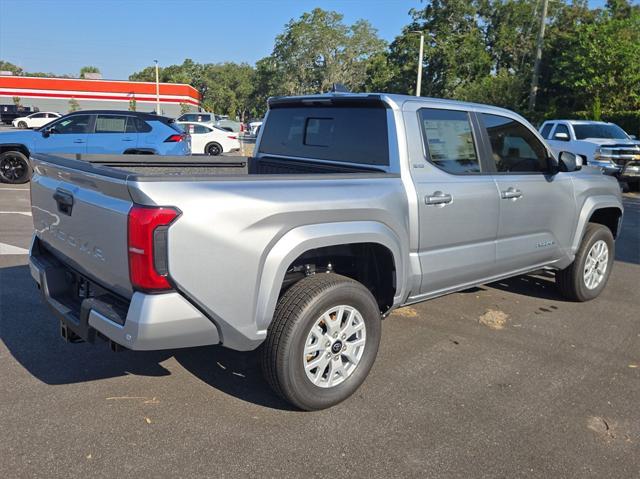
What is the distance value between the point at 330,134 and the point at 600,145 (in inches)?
493

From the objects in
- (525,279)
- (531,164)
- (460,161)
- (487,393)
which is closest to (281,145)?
(460,161)

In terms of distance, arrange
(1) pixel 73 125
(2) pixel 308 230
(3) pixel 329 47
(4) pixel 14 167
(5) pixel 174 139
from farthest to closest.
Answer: (3) pixel 329 47
(5) pixel 174 139
(4) pixel 14 167
(1) pixel 73 125
(2) pixel 308 230

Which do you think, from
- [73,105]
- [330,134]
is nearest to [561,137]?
[330,134]

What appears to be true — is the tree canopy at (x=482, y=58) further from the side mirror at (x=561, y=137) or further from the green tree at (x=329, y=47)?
the side mirror at (x=561, y=137)

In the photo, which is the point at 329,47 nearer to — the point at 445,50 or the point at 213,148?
the point at 445,50

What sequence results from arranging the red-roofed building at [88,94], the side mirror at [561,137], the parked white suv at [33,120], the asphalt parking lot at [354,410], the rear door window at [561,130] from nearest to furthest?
the asphalt parking lot at [354,410] < the side mirror at [561,137] < the rear door window at [561,130] < the parked white suv at [33,120] < the red-roofed building at [88,94]

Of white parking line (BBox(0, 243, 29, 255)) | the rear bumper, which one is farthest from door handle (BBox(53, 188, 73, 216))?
white parking line (BBox(0, 243, 29, 255))

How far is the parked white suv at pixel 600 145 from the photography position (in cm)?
1427

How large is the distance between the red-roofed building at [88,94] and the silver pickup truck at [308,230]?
56.8 metres

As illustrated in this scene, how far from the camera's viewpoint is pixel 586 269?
5.53 meters

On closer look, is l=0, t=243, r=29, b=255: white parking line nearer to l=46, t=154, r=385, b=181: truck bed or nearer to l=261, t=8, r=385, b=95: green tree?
l=46, t=154, r=385, b=181: truck bed

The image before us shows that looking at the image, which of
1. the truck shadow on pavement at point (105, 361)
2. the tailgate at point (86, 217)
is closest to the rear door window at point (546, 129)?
the truck shadow on pavement at point (105, 361)

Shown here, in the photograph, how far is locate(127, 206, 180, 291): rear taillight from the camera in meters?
2.54

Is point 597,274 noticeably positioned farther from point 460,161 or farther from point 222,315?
point 222,315
